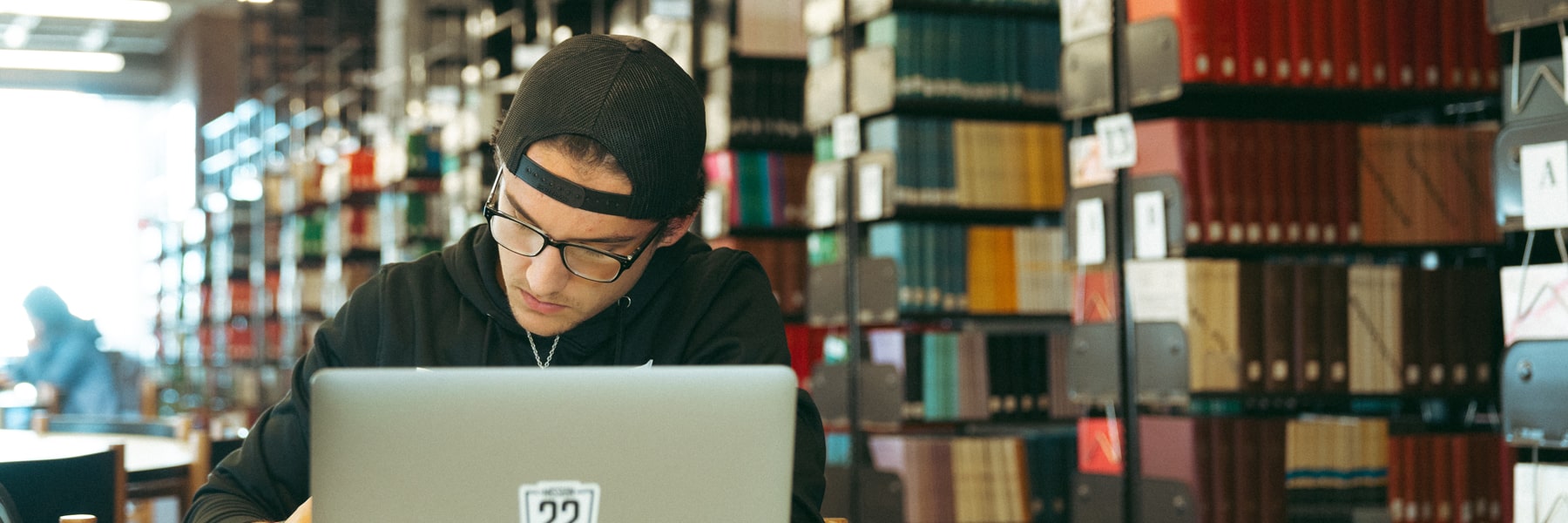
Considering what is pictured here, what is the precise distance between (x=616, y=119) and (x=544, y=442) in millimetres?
357

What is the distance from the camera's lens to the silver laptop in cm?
97

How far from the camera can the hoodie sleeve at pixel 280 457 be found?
4.33ft

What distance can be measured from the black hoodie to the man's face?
30 millimetres

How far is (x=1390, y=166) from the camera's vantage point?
3.68 meters

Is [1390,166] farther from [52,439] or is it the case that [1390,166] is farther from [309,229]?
[309,229]

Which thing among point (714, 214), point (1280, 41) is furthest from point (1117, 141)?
point (714, 214)

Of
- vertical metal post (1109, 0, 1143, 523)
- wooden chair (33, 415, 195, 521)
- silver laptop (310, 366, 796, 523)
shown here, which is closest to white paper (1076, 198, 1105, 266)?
vertical metal post (1109, 0, 1143, 523)

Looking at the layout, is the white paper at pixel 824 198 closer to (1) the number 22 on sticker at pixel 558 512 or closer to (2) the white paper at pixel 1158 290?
(2) the white paper at pixel 1158 290

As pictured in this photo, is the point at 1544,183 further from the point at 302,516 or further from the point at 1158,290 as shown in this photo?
the point at 302,516

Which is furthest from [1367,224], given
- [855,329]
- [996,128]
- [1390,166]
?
[855,329]

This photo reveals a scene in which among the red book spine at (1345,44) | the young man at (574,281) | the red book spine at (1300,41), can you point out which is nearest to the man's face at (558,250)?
the young man at (574,281)

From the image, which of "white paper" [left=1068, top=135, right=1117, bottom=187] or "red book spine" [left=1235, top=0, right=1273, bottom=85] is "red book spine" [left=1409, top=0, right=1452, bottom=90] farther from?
"white paper" [left=1068, top=135, right=1117, bottom=187]

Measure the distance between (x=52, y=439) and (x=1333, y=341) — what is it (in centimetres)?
301

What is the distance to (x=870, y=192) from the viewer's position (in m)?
4.25
